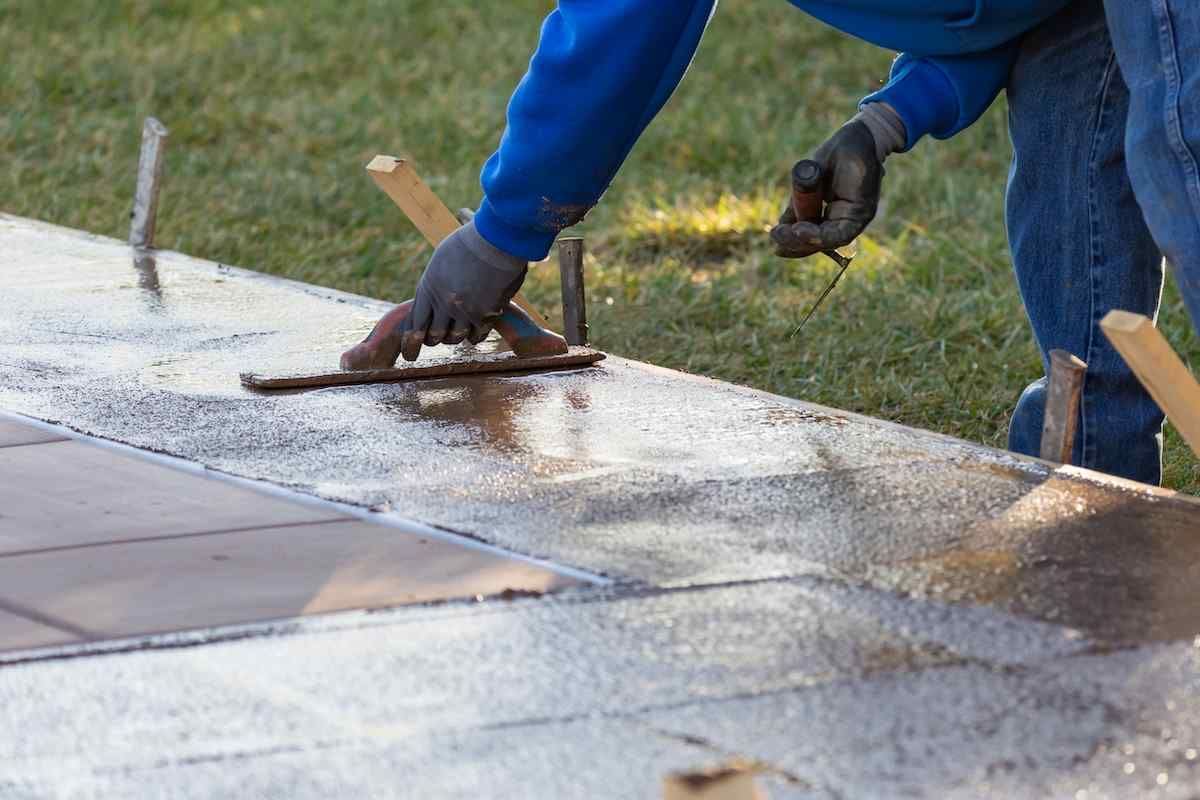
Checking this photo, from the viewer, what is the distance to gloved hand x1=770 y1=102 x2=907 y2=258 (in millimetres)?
3715

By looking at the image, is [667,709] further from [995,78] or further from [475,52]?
[475,52]

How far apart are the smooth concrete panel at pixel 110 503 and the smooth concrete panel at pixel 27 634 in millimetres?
323

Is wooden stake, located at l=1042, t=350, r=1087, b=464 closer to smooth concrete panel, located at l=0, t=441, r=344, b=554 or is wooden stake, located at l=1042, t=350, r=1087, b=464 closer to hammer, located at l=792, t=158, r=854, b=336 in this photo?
hammer, located at l=792, t=158, r=854, b=336

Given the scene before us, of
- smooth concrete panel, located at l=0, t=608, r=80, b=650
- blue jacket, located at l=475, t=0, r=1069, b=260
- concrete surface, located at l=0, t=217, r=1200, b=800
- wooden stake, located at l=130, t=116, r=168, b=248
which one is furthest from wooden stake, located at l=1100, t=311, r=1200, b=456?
wooden stake, located at l=130, t=116, r=168, b=248

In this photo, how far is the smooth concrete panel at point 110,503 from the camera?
9.91 ft

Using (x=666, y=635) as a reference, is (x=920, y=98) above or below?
above

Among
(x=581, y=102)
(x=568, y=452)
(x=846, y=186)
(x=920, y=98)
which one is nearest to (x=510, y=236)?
(x=581, y=102)

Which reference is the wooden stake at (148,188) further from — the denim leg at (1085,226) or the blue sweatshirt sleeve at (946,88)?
the denim leg at (1085,226)

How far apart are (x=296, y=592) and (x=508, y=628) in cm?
33

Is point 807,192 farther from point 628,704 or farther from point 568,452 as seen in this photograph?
point 628,704

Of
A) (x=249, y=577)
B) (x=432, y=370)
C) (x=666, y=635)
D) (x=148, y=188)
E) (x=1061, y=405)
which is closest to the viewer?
(x=666, y=635)

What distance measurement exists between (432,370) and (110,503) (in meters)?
0.97

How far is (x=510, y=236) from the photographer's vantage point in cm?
372

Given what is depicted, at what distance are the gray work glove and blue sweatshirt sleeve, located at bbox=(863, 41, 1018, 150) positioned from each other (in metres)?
0.75
